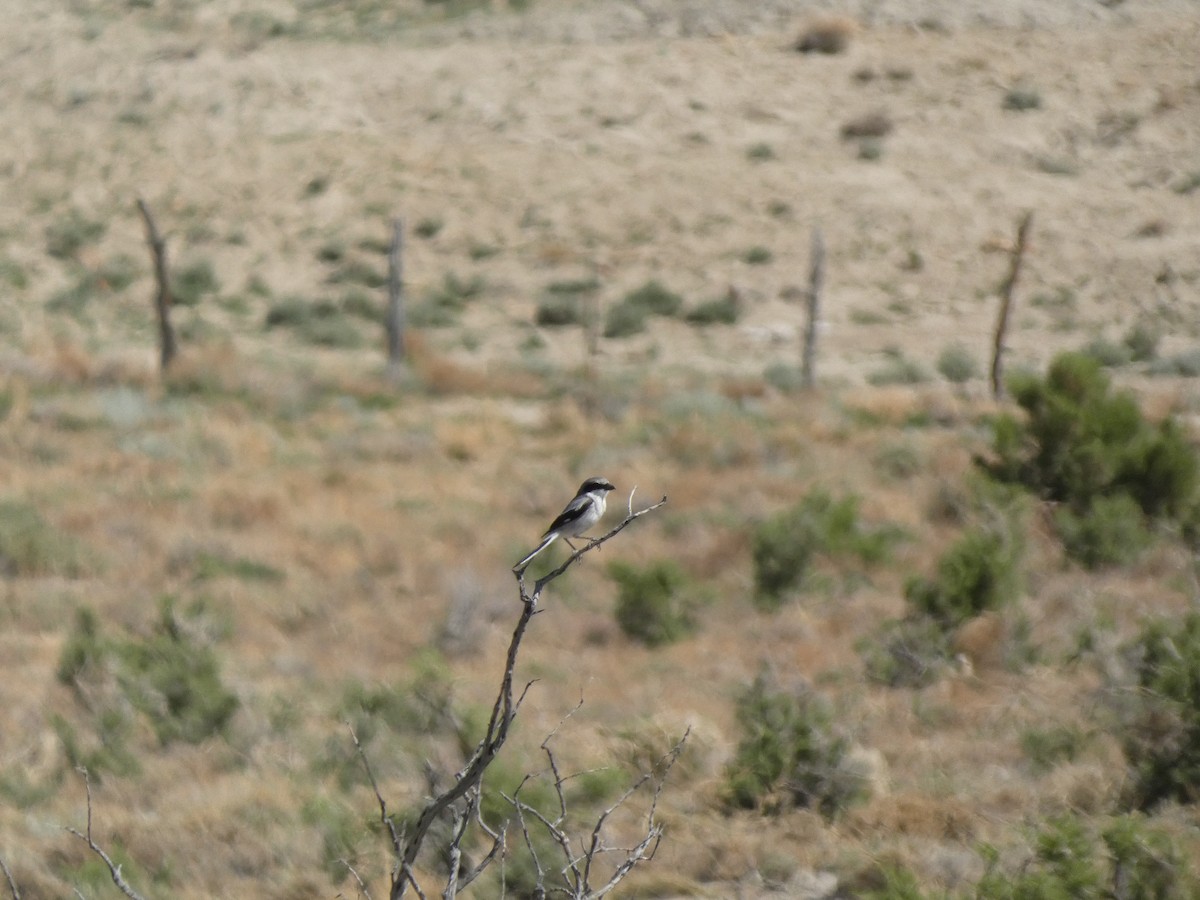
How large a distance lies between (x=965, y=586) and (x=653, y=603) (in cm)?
259

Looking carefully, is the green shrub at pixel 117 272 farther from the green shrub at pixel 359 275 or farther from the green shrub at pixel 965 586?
the green shrub at pixel 965 586

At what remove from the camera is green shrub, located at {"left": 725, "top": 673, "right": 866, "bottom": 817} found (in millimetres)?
8547

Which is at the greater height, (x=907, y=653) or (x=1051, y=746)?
(x=1051, y=746)

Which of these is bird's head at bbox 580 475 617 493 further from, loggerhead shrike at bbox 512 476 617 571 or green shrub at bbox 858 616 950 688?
green shrub at bbox 858 616 950 688

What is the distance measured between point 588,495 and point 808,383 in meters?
18.3

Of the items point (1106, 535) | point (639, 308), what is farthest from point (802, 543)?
point (639, 308)

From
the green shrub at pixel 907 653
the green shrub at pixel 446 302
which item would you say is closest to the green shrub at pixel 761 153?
the green shrub at pixel 446 302

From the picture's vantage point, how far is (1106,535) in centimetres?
1356

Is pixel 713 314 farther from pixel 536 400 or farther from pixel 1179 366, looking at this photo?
A: pixel 1179 366

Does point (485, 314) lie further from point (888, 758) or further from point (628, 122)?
point (888, 758)

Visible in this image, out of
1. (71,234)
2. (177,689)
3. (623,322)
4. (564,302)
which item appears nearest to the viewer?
(177,689)

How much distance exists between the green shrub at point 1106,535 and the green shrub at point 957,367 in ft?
40.3

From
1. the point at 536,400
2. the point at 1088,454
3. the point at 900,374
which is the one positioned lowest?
the point at 900,374

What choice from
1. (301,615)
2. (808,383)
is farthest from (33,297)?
(301,615)
